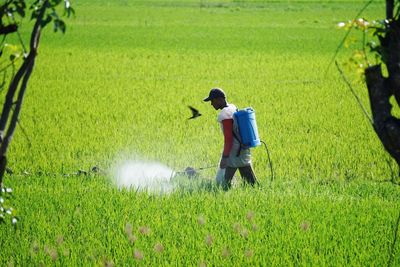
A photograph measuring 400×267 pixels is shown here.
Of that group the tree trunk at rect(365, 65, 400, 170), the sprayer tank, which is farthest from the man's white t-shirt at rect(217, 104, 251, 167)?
the tree trunk at rect(365, 65, 400, 170)

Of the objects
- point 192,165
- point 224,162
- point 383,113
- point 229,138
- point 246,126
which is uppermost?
point 383,113

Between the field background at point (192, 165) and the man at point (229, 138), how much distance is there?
257 mm

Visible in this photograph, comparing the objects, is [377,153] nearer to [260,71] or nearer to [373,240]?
[373,240]

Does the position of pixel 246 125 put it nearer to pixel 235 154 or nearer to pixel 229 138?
pixel 229 138

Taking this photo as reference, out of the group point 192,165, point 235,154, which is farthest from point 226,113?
point 192,165

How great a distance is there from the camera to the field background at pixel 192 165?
16.3 ft

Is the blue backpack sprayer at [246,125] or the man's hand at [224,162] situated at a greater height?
the blue backpack sprayer at [246,125]

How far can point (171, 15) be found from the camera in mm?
38312

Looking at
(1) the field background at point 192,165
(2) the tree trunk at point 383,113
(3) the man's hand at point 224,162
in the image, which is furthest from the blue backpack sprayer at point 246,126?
(2) the tree trunk at point 383,113

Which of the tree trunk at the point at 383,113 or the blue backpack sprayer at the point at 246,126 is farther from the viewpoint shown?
the blue backpack sprayer at the point at 246,126

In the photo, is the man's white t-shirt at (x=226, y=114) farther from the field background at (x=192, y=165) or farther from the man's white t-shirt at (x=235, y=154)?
the field background at (x=192, y=165)

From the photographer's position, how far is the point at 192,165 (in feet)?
26.7

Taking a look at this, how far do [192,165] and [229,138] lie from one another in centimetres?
199

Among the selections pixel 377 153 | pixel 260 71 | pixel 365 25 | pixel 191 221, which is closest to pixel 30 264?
pixel 191 221
